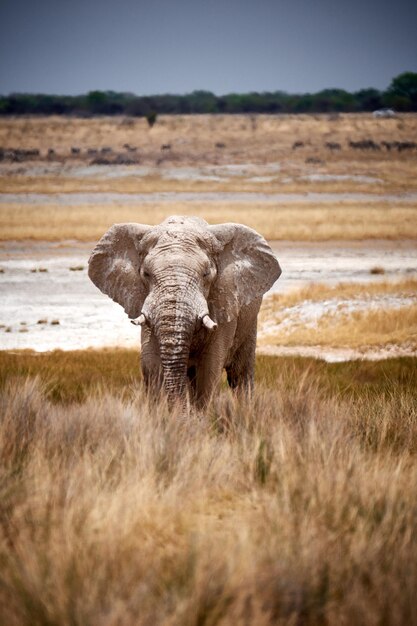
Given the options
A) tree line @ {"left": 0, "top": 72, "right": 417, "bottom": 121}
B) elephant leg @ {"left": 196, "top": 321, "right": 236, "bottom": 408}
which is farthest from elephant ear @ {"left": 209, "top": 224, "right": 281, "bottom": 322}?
tree line @ {"left": 0, "top": 72, "right": 417, "bottom": 121}

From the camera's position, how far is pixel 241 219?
119 ft

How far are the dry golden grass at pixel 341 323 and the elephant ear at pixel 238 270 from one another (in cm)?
693

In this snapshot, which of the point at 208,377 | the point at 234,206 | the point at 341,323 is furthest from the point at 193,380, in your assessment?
the point at 234,206

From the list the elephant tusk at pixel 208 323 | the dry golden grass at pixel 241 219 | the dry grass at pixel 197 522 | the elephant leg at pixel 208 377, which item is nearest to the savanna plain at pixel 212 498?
the dry grass at pixel 197 522

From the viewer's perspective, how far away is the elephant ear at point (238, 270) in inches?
317

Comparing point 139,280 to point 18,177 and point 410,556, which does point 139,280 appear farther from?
point 18,177

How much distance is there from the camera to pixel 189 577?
3883 mm

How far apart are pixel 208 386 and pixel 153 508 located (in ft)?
10.9

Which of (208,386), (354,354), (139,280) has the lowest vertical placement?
(354,354)

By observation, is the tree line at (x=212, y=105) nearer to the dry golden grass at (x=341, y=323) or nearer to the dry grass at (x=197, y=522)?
the dry golden grass at (x=341, y=323)

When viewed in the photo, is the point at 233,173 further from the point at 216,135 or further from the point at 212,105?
the point at 212,105

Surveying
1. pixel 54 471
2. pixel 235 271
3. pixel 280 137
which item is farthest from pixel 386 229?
pixel 280 137

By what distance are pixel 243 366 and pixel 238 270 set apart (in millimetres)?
1682

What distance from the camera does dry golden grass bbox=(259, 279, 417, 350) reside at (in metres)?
15.3
